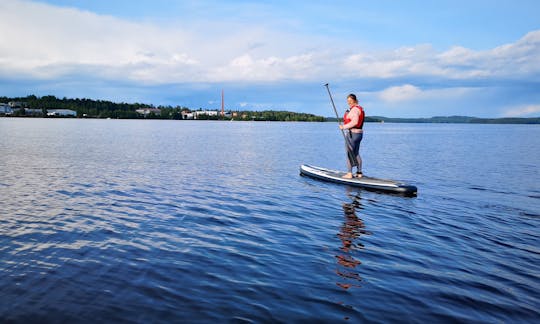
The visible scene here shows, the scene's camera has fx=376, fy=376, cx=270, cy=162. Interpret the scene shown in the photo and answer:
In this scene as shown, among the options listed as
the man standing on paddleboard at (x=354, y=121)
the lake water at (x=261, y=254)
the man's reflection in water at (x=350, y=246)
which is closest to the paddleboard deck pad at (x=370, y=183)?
the lake water at (x=261, y=254)

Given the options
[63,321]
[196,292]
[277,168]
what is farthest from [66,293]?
[277,168]

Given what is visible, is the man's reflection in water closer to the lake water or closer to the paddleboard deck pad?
the lake water

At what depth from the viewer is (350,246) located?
30.8 feet

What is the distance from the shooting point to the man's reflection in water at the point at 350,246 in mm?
→ 7262

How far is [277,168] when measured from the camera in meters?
26.7

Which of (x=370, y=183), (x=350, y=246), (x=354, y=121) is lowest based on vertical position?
(x=350, y=246)

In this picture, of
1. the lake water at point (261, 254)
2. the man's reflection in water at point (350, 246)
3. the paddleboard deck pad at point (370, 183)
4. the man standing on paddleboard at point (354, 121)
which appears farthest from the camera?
the man standing on paddleboard at point (354, 121)

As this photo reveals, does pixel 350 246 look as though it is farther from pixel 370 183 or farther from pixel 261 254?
pixel 370 183

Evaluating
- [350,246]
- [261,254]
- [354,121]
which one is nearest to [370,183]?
[354,121]

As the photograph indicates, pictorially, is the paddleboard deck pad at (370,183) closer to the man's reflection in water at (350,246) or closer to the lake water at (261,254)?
the lake water at (261,254)

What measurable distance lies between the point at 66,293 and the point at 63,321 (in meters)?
0.98

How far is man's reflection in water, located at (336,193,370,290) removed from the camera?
7.26 m

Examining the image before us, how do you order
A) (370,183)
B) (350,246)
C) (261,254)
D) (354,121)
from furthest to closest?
1. (370,183)
2. (354,121)
3. (350,246)
4. (261,254)

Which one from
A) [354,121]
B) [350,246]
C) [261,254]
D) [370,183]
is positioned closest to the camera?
[261,254]
